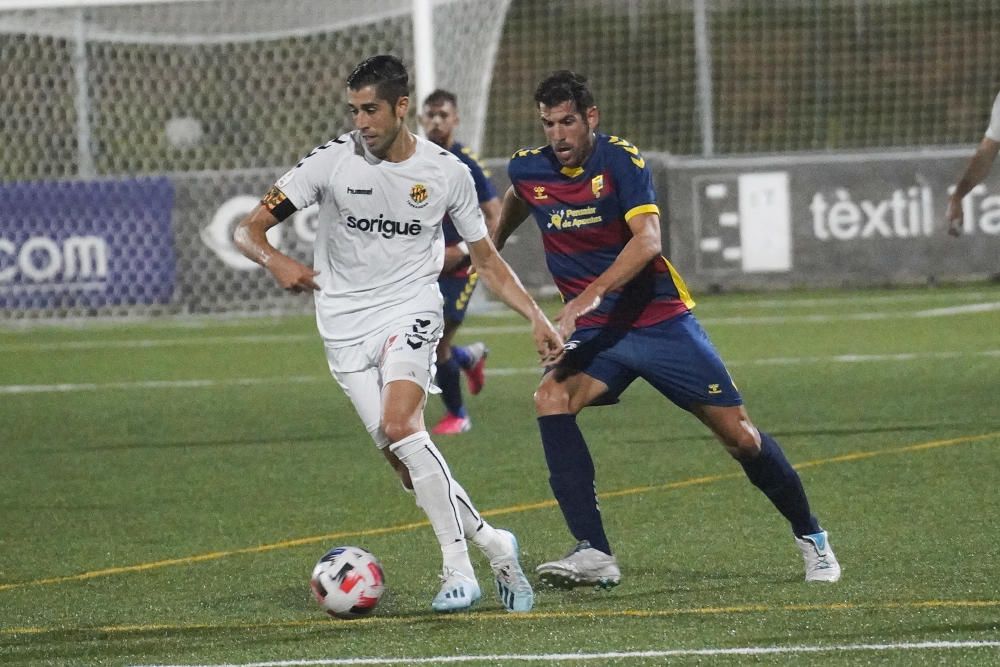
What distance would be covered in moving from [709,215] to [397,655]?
13873 mm

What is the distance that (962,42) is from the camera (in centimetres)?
3166

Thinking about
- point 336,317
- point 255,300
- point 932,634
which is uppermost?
point 336,317

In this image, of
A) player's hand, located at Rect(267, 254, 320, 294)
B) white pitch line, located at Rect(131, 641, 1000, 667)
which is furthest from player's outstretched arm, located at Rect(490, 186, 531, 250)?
white pitch line, located at Rect(131, 641, 1000, 667)

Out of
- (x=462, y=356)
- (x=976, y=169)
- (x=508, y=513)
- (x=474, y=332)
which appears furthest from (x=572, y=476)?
(x=474, y=332)

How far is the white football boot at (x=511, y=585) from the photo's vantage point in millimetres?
6160

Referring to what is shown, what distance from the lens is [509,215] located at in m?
6.98

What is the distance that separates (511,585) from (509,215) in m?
1.53

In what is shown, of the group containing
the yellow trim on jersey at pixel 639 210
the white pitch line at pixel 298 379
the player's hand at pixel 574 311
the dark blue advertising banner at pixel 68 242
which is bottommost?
the white pitch line at pixel 298 379

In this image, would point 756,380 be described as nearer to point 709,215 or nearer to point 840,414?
point 840,414

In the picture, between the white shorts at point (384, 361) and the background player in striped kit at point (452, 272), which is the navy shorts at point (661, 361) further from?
the background player in striped kit at point (452, 272)

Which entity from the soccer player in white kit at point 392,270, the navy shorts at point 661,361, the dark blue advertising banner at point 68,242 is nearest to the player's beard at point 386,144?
the soccer player in white kit at point 392,270

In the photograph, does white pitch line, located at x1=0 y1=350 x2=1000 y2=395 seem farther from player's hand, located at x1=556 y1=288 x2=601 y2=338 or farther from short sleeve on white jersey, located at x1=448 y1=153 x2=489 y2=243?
player's hand, located at x1=556 y1=288 x2=601 y2=338

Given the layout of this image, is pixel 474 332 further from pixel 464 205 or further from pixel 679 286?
pixel 464 205

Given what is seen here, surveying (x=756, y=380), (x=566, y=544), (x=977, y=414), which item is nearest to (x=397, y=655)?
(x=566, y=544)
